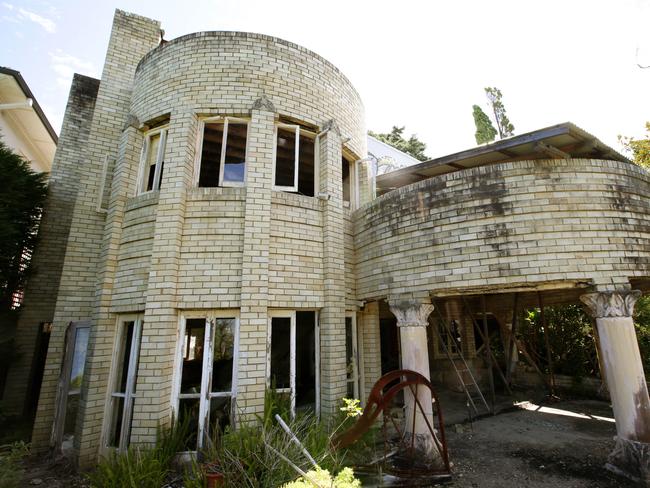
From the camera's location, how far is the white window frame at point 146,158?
20.3 feet

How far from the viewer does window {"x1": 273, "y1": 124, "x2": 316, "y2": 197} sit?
6.38 meters

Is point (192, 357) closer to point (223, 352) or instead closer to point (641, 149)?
point (223, 352)

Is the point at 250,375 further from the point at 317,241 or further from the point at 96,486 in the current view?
the point at 317,241

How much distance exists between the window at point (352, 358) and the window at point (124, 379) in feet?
12.2

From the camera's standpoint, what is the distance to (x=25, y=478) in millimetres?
4922

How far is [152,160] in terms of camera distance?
21.5ft

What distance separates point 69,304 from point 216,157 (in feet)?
13.1

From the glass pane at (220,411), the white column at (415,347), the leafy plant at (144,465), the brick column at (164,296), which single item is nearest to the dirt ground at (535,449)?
the white column at (415,347)

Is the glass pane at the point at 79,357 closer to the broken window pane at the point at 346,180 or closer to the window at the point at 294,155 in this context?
the window at the point at 294,155

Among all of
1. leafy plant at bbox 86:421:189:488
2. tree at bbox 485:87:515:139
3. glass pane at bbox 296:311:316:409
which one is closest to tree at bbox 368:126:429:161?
tree at bbox 485:87:515:139

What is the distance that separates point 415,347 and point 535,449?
2.99m

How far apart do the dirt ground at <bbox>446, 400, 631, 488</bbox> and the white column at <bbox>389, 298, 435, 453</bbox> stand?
95cm

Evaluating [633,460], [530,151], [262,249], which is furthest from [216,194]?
[633,460]

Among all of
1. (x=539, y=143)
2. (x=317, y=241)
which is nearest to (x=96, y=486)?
(x=317, y=241)
